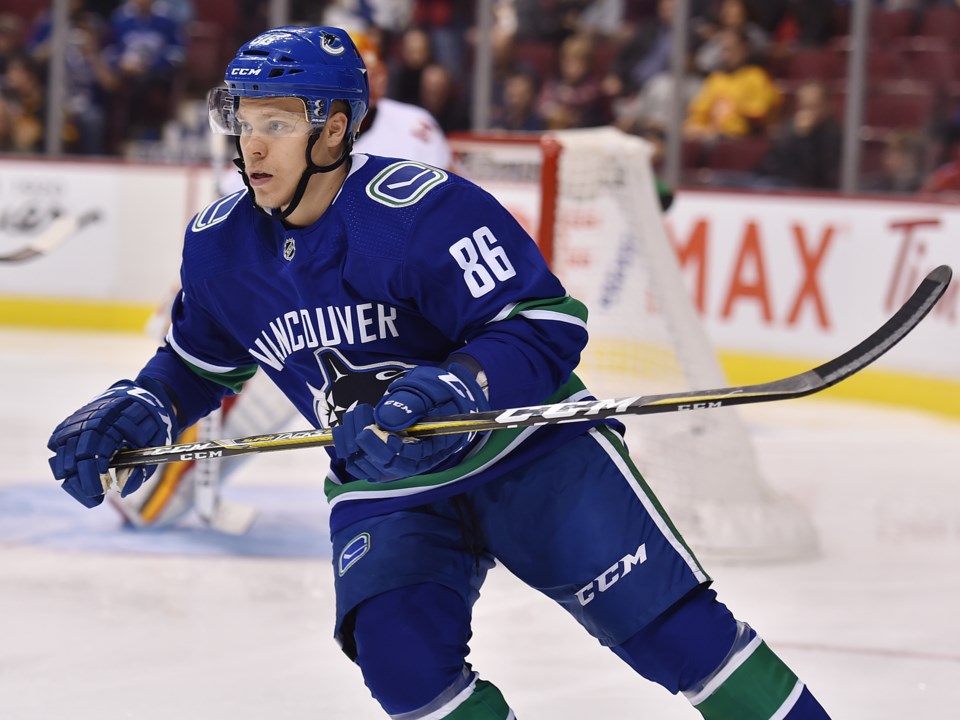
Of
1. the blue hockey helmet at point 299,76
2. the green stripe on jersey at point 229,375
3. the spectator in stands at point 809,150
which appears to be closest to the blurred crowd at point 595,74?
the spectator in stands at point 809,150

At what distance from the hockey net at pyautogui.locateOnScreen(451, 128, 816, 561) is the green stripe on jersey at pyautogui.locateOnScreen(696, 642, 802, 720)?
6.29 feet

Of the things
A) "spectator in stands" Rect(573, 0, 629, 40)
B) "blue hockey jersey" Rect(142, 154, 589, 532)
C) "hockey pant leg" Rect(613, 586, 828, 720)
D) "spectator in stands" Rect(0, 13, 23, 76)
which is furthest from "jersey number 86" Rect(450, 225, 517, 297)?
"spectator in stands" Rect(0, 13, 23, 76)

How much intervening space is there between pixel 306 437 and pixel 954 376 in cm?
459

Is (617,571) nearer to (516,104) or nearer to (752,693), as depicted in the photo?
(752,693)

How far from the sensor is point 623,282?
13.2ft

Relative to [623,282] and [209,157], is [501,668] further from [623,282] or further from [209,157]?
[209,157]

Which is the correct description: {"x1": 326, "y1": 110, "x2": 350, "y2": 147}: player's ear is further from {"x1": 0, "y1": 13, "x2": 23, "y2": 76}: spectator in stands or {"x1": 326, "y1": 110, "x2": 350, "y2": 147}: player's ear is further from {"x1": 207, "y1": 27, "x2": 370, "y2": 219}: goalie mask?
{"x1": 0, "y1": 13, "x2": 23, "y2": 76}: spectator in stands

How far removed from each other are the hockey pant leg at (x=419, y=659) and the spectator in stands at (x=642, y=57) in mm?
5694

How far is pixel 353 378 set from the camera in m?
→ 1.91

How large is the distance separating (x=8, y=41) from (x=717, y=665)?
24.6 ft

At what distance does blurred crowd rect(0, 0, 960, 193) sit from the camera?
686cm

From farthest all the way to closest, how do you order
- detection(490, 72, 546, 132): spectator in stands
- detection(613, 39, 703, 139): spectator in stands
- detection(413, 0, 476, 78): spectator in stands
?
1. detection(413, 0, 476, 78): spectator in stands
2. detection(490, 72, 546, 132): spectator in stands
3. detection(613, 39, 703, 139): spectator in stands

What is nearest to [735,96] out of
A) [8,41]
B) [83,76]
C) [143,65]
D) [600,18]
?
[600,18]

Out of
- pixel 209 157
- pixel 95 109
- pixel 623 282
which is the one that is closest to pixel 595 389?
pixel 623 282
